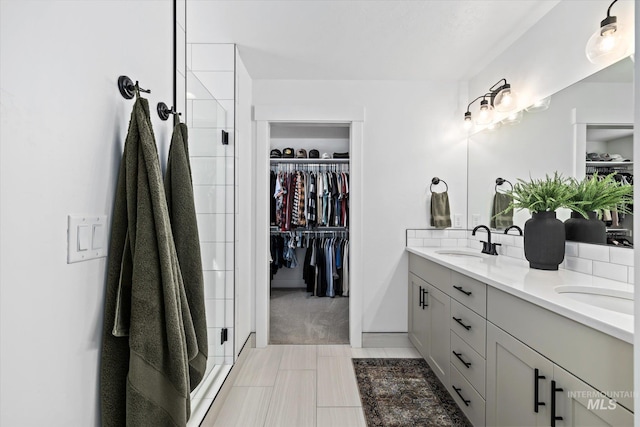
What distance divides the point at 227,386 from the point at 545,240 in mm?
2109

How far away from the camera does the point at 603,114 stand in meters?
1.61

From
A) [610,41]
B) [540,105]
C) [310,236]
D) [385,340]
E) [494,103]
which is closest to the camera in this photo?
[610,41]

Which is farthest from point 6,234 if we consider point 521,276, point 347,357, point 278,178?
point 278,178

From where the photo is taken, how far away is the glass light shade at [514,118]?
2285 mm

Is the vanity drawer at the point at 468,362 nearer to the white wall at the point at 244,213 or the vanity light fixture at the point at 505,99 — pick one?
the white wall at the point at 244,213

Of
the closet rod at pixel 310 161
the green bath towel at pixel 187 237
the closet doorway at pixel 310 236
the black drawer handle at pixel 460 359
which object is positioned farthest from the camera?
the closet rod at pixel 310 161

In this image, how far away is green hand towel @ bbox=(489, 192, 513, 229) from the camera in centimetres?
238

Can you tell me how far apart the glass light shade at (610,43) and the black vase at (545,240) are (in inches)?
30.6

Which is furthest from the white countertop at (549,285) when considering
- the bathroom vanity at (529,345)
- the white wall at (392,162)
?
the white wall at (392,162)

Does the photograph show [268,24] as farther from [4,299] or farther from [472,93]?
[4,299]

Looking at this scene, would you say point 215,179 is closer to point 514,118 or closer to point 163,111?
point 163,111

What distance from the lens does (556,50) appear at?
1.92m

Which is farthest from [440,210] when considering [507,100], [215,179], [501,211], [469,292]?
[215,179]

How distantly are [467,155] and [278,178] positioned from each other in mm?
2251
